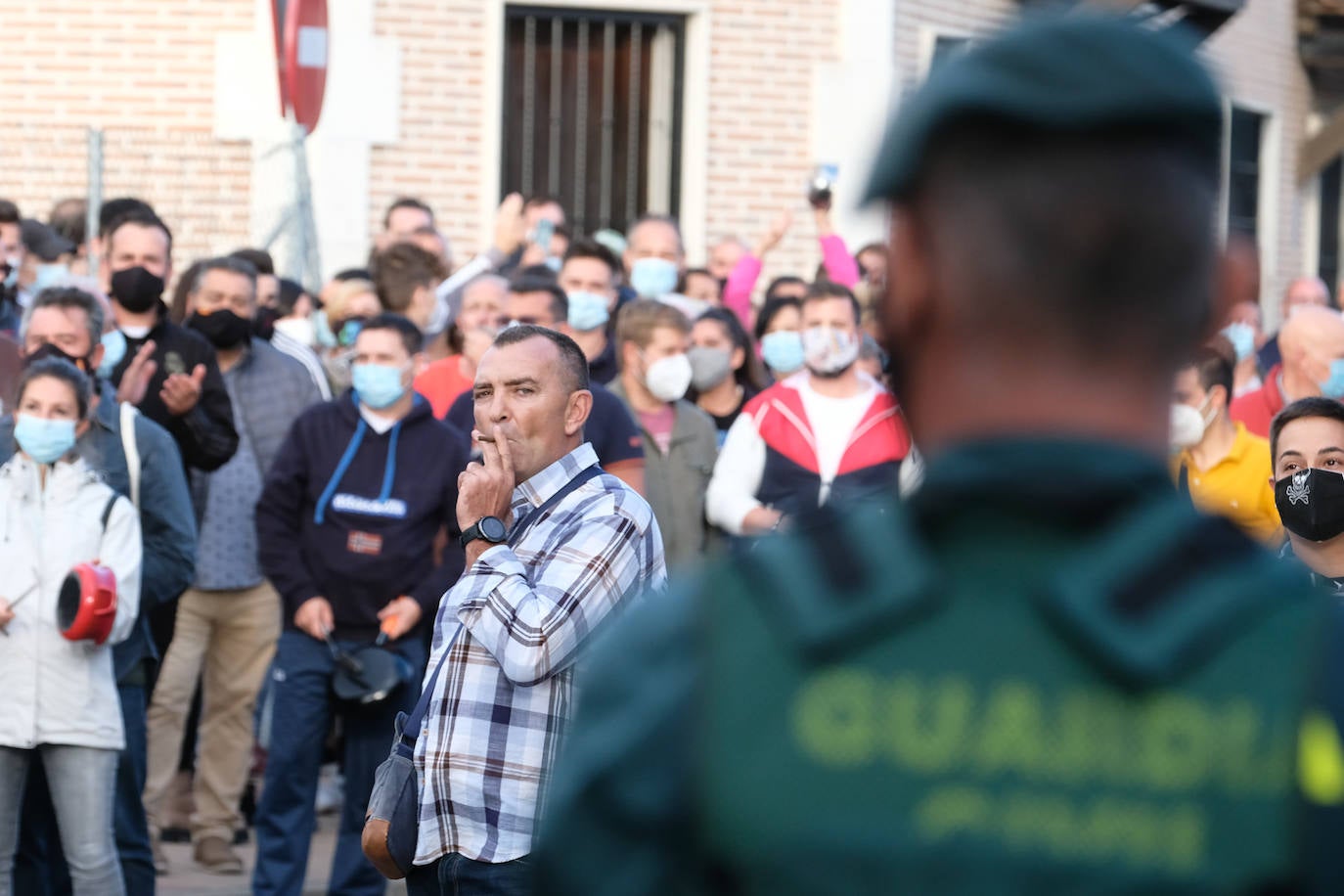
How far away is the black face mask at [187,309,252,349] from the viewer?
27.1 feet

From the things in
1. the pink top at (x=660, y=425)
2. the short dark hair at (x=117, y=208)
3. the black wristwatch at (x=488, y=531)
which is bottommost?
the black wristwatch at (x=488, y=531)

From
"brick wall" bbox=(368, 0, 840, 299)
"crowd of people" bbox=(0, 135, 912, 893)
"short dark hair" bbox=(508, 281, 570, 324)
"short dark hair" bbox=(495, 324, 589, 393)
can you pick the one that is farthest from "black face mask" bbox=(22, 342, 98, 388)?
"brick wall" bbox=(368, 0, 840, 299)

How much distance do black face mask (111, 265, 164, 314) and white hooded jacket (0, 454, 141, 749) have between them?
5.09ft

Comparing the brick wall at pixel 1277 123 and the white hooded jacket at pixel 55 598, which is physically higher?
the brick wall at pixel 1277 123

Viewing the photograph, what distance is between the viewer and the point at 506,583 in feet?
13.7

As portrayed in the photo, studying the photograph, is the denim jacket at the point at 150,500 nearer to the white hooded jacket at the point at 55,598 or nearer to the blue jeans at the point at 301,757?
the white hooded jacket at the point at 55,598

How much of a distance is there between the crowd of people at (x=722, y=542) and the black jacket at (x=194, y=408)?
0.06ft

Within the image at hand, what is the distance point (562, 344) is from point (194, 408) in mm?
3125

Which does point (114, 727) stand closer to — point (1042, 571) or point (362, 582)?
point (362, 582)

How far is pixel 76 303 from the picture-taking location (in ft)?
22.9

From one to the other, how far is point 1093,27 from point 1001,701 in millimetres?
466

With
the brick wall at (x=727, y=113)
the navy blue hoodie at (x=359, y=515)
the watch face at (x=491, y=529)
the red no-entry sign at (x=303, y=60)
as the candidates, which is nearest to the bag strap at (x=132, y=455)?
the navy blue hoodie at (x=359, y=515)

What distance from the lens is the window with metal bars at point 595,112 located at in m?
15.8

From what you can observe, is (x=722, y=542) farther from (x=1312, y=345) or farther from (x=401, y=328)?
(x=1312, y=345)
